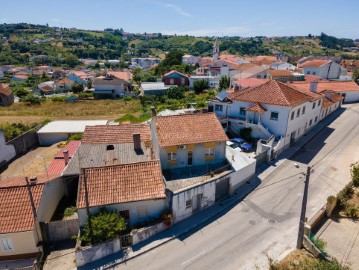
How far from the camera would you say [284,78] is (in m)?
70.2

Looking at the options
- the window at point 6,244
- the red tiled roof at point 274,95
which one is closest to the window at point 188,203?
the window at point 6,244

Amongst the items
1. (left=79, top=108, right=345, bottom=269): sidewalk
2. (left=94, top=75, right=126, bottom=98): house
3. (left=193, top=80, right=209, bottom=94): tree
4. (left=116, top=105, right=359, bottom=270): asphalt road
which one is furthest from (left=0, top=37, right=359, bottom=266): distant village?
(left=94, top=75, right=126, bottom=98): house

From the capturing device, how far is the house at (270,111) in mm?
34219

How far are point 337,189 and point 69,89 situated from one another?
303 ft

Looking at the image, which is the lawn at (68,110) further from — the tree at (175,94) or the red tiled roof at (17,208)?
the red tiled roof at (17,208)

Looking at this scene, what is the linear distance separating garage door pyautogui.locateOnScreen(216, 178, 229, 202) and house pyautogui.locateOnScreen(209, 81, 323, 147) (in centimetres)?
1145

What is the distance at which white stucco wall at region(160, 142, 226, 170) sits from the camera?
86.9 feet

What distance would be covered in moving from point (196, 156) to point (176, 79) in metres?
56.6

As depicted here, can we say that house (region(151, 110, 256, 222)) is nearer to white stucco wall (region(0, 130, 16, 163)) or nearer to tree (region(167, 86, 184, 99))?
white stucco wall (region(0, 130, 16, 163))

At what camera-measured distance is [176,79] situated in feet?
264

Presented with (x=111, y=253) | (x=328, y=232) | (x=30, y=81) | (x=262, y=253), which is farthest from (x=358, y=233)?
(x=30, y=81)

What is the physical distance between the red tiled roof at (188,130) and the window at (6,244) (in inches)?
544

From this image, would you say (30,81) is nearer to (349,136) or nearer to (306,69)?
(306,69)

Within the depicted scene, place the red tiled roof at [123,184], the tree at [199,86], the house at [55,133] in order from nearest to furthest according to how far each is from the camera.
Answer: the red tiled roof at [123,184], the house at [55,133], the tree at [199,86]
